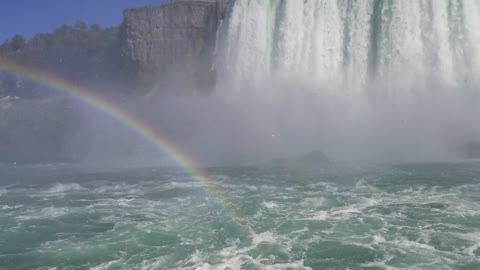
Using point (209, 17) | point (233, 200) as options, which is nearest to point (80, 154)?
point (209, 17)

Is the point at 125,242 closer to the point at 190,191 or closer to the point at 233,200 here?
the point at 233,200

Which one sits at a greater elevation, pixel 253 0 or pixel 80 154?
pixel 253 0

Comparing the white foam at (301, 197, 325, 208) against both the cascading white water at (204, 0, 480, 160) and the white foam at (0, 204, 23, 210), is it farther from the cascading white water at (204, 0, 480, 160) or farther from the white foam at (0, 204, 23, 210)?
the cascading white water at (204, 0, 480, 160)

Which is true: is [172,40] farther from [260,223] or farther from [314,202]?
[260,223]

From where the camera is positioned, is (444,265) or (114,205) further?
(114,205)

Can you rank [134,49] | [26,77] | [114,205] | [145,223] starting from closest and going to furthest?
[145,223]
[114,205]
[134,49]
[26,77]

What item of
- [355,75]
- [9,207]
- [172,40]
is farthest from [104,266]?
[172,40]

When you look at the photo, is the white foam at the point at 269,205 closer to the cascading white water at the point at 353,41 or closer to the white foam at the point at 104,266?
the white foam at the point at 104,266
